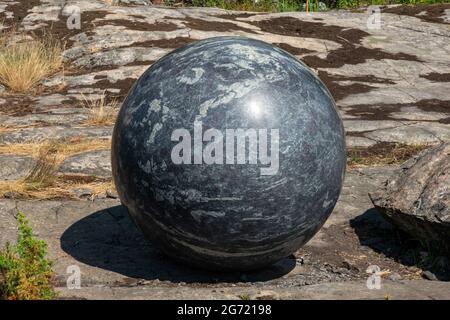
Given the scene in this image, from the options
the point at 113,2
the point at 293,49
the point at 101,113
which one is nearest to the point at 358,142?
the point at 101,113

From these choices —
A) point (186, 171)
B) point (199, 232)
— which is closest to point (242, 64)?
point (186, 171)

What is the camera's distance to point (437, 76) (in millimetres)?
11320

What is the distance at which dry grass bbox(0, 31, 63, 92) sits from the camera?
10.4 meters

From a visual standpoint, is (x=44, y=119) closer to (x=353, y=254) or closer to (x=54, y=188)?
(x=54, y=188)

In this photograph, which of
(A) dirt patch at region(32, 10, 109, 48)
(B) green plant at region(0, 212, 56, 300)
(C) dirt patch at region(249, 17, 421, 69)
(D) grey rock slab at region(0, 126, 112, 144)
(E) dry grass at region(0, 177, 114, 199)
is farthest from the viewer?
(A) dirt patch at region(32, 10, 109, 48)

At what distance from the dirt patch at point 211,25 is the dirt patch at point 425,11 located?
119 inches

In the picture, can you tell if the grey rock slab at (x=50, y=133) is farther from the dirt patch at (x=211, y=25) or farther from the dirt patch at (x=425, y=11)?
the dirt patch at (x=425, y=11)

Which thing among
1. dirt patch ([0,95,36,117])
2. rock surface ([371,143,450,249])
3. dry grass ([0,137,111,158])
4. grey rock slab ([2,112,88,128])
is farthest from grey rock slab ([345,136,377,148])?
dirt patch ([0,95,36,117])

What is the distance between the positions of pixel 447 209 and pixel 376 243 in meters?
0.80

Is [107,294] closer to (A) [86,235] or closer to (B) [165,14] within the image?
(A) [86,235]

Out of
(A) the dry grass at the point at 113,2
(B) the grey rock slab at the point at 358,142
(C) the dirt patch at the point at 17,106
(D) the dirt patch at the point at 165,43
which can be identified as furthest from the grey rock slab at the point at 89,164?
(A) the dry grass at the point at 113,2

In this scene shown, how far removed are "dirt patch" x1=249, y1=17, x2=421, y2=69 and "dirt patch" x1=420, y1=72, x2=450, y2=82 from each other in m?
0.69

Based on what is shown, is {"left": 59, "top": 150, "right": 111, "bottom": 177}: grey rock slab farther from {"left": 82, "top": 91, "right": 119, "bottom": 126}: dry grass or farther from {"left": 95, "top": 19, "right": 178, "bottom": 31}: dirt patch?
{"left": 95, "top": 19, "right": 178, "bottom": 31}: dirt patch

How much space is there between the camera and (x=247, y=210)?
4.68 metres
